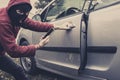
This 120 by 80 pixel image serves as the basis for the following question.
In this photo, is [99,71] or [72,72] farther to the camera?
[72,72]

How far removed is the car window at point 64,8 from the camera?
222 inches

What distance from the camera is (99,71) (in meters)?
4.70

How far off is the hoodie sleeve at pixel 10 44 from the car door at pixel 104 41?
28.9 inches

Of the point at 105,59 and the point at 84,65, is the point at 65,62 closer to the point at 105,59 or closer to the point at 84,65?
the point at 84,65

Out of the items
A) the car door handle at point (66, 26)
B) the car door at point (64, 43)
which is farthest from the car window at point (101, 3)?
the car door handle at point (66, 26)

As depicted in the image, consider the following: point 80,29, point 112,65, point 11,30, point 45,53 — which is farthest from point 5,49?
point 45,53

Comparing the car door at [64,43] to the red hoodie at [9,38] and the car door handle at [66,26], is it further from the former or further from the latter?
the red hoodie at [9,38]

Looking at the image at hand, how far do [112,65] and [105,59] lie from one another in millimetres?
188

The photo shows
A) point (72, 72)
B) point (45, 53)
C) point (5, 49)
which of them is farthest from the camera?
point (45, 53)

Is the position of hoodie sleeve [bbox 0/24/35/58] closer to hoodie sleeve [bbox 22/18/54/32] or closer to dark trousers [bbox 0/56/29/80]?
dark trousers [bbox 0/56/29/80]

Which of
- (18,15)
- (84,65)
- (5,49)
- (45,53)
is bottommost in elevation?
(45,53)

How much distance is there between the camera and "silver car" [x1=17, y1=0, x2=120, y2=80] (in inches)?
175

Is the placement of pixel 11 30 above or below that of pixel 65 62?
above

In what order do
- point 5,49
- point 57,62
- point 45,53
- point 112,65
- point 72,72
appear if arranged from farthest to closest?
point 45,53 → point 57,62 → point 72,72 → point 5,49 → point 112,65
